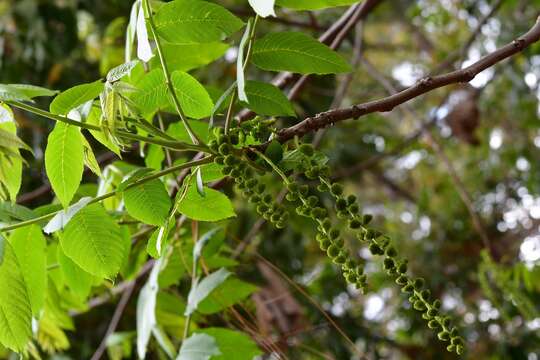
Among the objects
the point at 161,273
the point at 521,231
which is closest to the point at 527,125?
the point at 521,231

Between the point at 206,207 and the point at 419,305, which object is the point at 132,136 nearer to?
the point at 206,207

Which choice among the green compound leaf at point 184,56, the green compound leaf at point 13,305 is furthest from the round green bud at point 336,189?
the green compound leaf at point 184,56

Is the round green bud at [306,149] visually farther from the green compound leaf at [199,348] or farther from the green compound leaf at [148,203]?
the green compound leaf at [199,348]

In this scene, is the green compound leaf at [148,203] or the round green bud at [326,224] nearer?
the round green bud at [326,224]

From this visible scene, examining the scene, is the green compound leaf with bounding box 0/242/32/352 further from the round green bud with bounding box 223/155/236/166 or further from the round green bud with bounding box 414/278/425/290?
the round green bud with bounding box 414/278/425/290

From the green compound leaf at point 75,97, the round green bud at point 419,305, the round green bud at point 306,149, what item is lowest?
the green compound leaf at point 75,97

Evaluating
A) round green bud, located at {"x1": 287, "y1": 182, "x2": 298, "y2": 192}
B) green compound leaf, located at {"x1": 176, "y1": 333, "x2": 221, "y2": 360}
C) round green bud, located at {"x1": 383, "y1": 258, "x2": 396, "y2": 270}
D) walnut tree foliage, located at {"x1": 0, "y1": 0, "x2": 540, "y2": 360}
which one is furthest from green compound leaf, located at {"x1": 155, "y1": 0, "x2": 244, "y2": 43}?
green compound leaf, located at {"x1": 176, "y1": 333, "x2": 221, "y2": 360}
